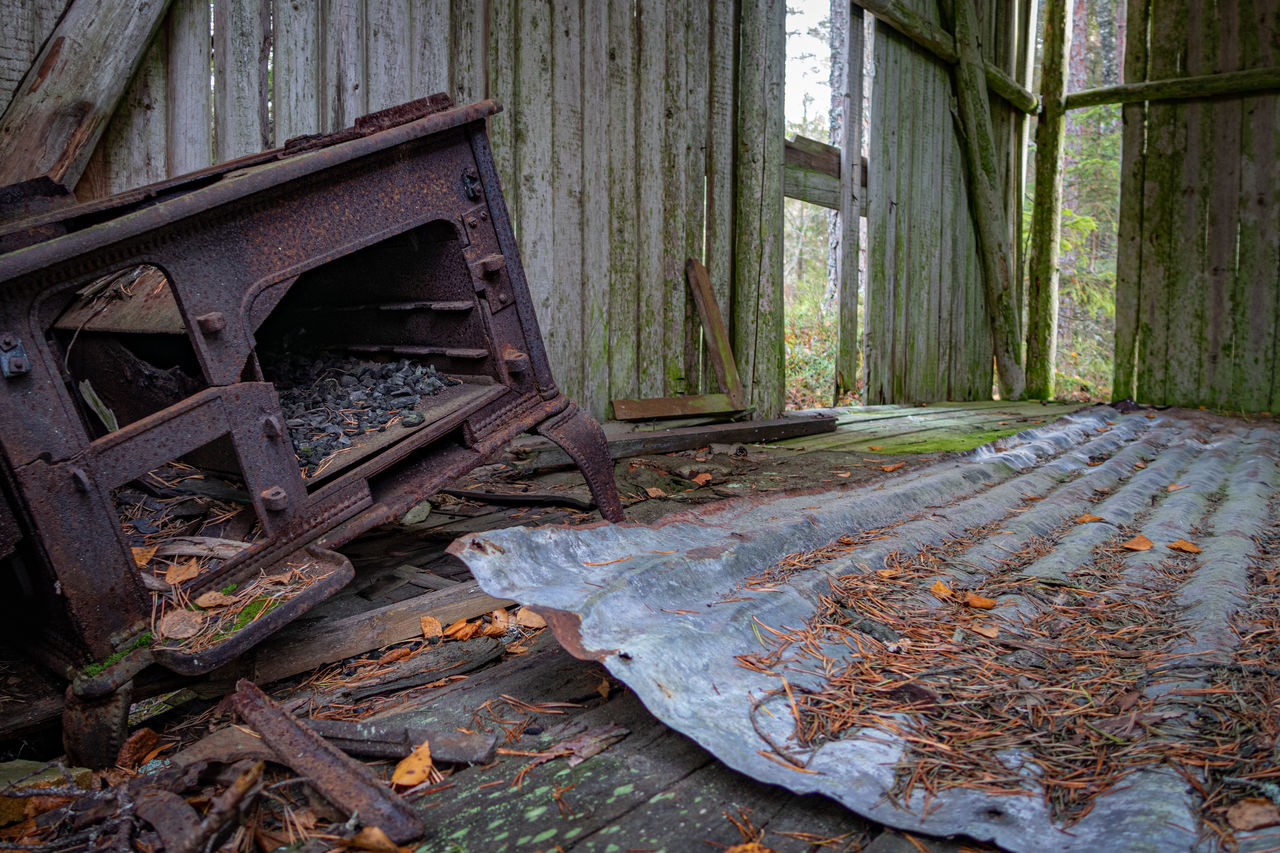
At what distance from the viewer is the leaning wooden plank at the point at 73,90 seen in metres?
2.58

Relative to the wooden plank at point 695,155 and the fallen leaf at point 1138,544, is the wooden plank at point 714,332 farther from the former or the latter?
the fallen leaf at point 1138,544

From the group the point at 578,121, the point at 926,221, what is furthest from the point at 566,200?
the point at 926,221

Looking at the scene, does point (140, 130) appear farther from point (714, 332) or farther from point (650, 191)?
point (714, 332)

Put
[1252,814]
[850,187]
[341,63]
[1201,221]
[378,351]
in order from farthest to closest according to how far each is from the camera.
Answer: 1. [1201,221]
2. [850,187]
3. [341,63]
4. [378,351]
5. [1252,814]

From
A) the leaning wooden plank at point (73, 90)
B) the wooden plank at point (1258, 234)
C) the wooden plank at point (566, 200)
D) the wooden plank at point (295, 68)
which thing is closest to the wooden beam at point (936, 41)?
the wooden plank at point (1258, 234)

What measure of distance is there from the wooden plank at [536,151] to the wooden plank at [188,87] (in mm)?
1495

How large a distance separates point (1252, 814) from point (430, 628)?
1811 mm

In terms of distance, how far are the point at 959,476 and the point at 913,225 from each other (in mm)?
4884

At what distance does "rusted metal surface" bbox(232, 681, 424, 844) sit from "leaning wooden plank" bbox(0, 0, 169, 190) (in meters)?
1.84

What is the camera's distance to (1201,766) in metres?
1.32

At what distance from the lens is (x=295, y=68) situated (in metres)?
3.30

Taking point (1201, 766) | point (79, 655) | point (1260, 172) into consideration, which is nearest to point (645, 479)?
point (79, 655)

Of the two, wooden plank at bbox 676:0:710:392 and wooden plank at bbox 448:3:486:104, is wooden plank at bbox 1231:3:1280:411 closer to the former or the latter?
wooden plank at bbox 676:0:710:392

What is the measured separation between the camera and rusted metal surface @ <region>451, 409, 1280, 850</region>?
1.31 metres
